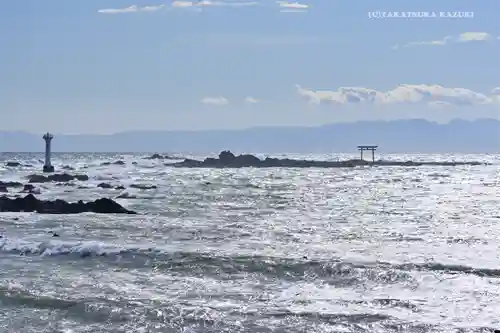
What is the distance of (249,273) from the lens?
16438mm

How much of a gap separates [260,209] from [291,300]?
73.4ft

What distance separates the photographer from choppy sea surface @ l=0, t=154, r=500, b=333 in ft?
39.3

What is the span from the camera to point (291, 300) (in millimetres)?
13484

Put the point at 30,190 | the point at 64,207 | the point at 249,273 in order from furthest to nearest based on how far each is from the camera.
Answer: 1. the point at 30,190
2. the point at 64,207
3. the point at 249,273

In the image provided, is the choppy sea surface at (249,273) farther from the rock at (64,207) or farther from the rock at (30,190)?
the rock at (30,190)

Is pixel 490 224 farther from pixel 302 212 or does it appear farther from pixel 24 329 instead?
pixel 24 329

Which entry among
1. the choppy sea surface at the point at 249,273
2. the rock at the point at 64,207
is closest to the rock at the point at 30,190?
the rock at the point at 64,207

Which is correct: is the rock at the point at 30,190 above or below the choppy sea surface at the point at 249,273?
above

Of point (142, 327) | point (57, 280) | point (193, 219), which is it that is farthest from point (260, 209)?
point (142, 327)

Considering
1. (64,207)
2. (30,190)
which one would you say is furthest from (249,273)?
(30,190)

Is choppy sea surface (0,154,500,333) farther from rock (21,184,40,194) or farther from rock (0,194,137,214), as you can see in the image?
rock (21,184,40,194)

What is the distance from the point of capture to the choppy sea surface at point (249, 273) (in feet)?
39.3

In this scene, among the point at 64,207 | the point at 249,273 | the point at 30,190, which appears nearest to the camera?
the point at 249,273

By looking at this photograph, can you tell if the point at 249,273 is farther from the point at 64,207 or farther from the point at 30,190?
the point at 30,190
